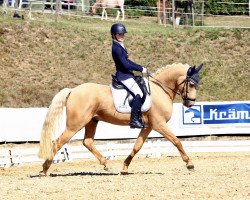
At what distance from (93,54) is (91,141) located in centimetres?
1733

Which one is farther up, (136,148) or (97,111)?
(97,111)

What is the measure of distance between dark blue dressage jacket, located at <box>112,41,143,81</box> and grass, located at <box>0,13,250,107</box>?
13.1 m

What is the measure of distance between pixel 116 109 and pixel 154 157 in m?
6.46

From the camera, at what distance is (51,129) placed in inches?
597

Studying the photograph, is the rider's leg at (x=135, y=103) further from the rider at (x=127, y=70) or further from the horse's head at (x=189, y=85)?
the horse's head at (x=189, y=85)

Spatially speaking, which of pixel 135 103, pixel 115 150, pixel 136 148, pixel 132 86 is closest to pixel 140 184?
pixel 136 148

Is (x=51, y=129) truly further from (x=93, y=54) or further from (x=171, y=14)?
(x=171, y=14)

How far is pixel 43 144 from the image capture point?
49.7 feet

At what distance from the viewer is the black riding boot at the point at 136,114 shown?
50.3ft

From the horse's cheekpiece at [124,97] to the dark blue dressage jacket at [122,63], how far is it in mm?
174

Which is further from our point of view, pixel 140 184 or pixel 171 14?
pixel 171 14

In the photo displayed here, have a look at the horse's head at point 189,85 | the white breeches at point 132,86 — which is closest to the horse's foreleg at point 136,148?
the white breeches at point 132,86

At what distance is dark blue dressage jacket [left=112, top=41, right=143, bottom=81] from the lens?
1523 cm

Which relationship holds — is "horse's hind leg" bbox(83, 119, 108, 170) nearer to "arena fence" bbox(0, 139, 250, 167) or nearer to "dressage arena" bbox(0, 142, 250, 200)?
"dressage arena" bbox(0, 142, 250, 200)
